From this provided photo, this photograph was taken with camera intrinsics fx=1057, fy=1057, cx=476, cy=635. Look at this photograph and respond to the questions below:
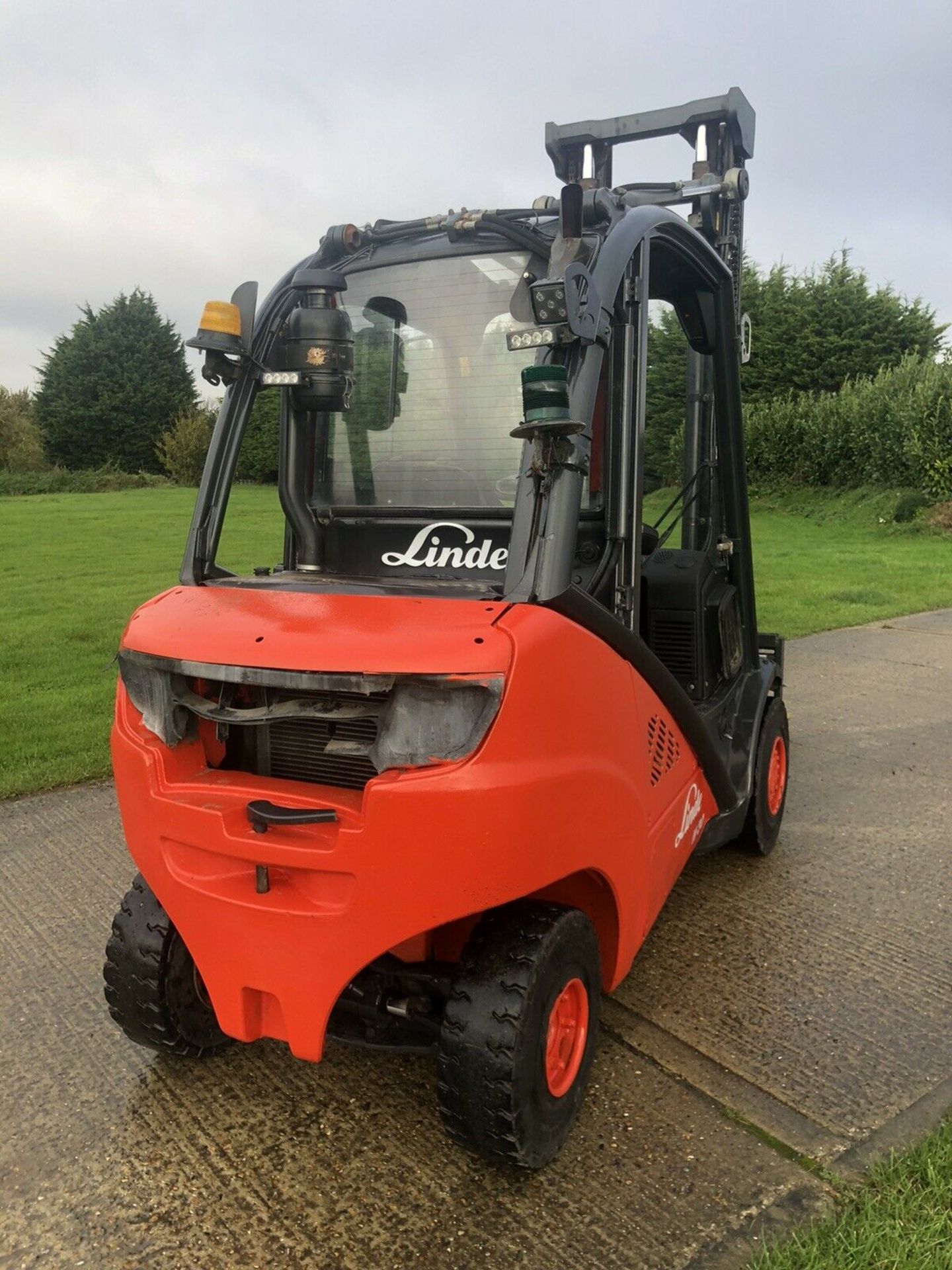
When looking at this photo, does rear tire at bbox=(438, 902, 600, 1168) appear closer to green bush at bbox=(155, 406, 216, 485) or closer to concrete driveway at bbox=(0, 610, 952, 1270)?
concrete driveway at bbox=(0, 610, 952, 1270)

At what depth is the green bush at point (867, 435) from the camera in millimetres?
20828

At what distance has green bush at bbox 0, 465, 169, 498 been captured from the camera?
31.3 meters

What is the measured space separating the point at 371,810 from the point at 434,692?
0.96ft

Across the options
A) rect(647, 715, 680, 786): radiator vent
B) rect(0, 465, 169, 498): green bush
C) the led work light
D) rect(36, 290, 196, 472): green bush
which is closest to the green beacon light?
the led work light

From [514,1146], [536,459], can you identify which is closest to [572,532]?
[536,459]

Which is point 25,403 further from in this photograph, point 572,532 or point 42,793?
point 572,532

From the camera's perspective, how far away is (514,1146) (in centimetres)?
248

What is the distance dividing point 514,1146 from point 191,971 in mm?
1071

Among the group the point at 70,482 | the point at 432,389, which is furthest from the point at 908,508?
the point at 70,482

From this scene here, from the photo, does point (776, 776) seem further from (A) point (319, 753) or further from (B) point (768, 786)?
(A) point (319, 753)

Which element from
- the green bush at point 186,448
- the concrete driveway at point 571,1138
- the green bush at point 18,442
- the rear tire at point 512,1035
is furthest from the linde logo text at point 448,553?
the green bush at point 18,442

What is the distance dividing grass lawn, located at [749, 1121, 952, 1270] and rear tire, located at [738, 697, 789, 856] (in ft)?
6.32

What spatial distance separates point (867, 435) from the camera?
22.8m

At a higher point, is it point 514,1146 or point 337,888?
point 337,888
